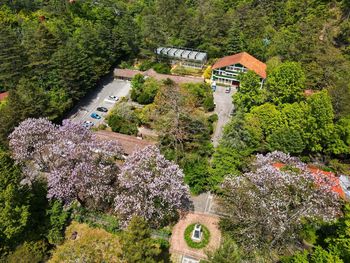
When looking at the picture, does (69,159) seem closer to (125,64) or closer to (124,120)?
(124,120)

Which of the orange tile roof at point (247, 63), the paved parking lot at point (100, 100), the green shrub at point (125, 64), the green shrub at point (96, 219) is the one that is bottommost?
the green shrub at point (96, 219)

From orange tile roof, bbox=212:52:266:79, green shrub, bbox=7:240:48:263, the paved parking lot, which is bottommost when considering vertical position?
green shrub, bbox=7:240:48:263

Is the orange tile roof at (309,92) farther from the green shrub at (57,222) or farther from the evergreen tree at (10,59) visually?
the evergreen tree at (10,59)

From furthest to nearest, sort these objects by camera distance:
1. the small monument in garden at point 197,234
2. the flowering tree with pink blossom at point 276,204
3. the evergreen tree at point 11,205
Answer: the small monument in garden at point 197,234
the flowering tree with pink blossom at point 276,204
the evergreen tree at point 11,205

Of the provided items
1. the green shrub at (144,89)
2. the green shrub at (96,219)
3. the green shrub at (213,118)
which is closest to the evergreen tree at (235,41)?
the green shrub at (144,89)

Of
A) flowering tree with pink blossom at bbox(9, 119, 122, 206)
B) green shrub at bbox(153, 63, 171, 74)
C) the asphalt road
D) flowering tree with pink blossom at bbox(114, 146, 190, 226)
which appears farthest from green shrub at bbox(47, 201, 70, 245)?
green shrub at bbox(153, 63, 171, 74)

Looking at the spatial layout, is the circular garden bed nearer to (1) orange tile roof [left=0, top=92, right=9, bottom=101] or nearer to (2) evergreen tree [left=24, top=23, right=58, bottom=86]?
(2) evergreen tree [left=24, top=23, right=58, bottom=86]

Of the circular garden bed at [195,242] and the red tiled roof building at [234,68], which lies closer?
the circular garden bed at [195,242]
